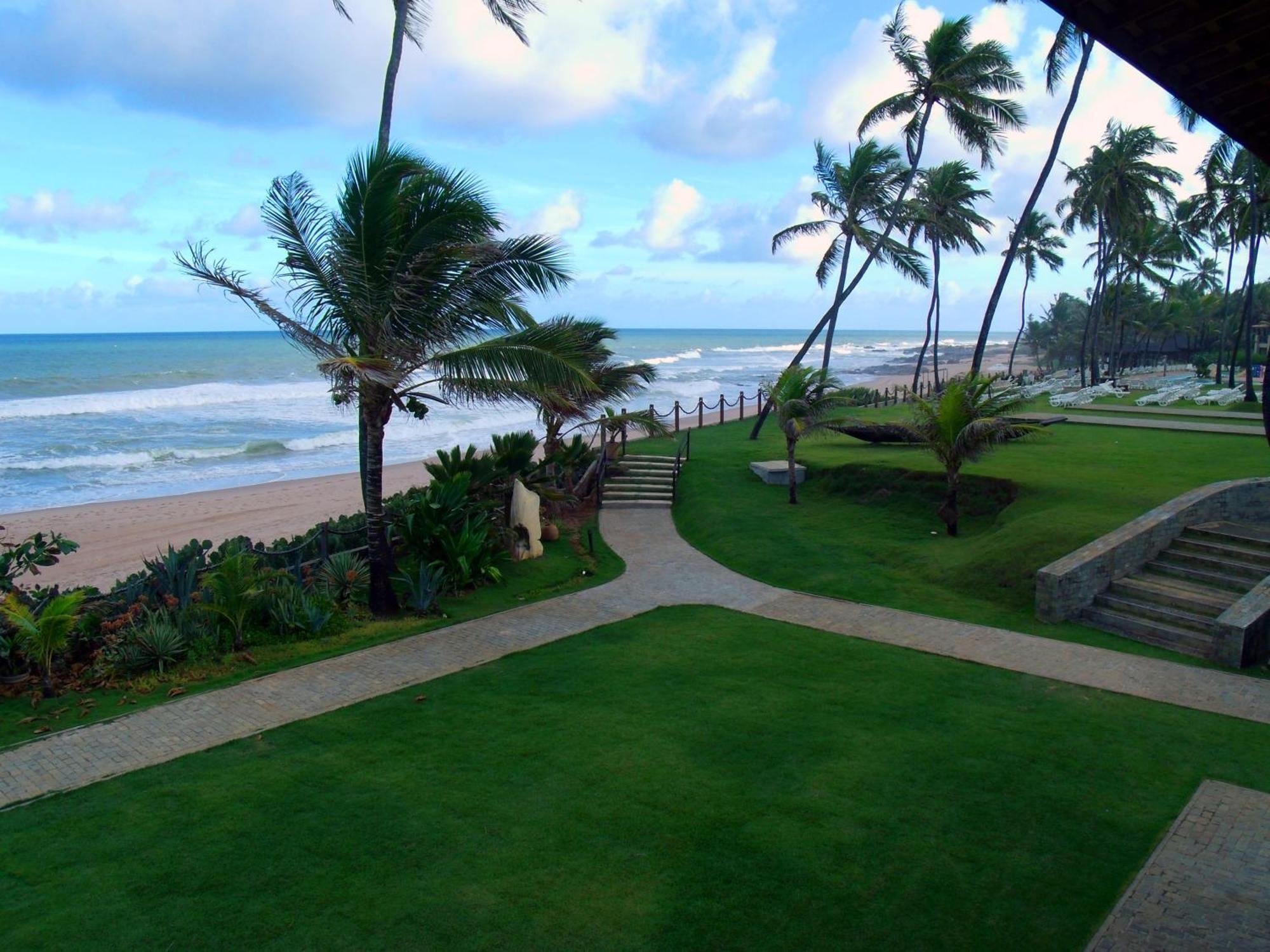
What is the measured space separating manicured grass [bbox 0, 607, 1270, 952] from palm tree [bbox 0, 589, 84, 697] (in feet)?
8.01

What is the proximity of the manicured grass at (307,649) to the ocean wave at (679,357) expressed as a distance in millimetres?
72446

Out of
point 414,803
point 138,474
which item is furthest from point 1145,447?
point 138,474

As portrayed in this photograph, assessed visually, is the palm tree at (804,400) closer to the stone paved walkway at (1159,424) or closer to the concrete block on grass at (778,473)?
the concrete block on grass at (778,473)

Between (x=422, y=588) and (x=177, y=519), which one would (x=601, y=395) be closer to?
(x=422, y=588)

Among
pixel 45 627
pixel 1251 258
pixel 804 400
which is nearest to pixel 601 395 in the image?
pixel 804 400

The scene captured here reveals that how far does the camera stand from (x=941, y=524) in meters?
15.3

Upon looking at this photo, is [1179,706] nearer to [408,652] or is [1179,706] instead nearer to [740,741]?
[740,741]

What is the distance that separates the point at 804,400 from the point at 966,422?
3.78m

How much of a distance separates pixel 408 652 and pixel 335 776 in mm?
3281

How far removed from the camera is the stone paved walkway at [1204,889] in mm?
4859

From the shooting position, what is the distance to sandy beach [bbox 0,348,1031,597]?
54.7 feet

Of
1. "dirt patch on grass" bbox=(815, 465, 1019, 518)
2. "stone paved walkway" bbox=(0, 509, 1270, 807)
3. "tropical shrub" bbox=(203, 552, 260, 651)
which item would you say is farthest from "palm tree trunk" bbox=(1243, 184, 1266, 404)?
"tropical shrub" bbox=(203, 552, 260, 651)

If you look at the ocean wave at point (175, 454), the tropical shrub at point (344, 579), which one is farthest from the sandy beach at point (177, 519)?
the ocean wave at point (175, 454)

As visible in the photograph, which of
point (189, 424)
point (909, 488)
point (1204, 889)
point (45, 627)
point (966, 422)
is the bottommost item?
point (1204, 889)
